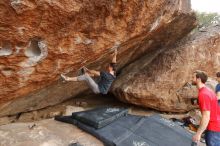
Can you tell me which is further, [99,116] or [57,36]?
[99,116]

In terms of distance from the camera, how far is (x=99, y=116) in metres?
7.09

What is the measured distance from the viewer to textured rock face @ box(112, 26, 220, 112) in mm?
9297

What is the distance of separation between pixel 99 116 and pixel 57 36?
2.03m

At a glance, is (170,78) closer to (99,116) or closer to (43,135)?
(99,116)

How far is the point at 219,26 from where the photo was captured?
1047 cm

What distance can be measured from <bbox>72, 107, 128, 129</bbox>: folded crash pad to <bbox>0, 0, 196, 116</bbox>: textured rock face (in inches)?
39.9

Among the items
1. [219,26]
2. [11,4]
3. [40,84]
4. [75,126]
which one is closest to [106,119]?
[75,126]

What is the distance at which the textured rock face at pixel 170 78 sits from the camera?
9297 mm

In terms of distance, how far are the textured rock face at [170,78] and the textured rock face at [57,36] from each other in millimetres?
1240

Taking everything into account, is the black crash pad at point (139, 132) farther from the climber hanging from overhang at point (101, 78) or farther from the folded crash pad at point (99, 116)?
the climber hanging from overhang at point (101, 78)

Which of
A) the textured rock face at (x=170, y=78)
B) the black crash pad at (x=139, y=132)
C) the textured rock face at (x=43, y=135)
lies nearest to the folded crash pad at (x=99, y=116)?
the black crash pad at (x=139, y=132)

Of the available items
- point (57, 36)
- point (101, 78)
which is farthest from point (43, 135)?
point (57, 36)

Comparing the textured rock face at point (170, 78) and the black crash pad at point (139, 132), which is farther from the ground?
the textured rock face at point (170, 78)

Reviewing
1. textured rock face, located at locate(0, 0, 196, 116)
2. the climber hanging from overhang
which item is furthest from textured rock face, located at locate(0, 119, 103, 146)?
the climber hanging from overhang
